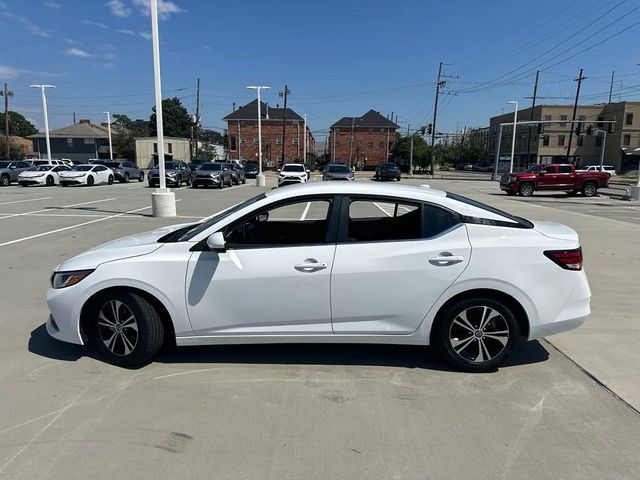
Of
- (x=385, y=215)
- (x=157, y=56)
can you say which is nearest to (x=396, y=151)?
(x=157, y=56)

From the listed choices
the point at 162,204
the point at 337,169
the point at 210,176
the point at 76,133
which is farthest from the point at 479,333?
the point at 76,133

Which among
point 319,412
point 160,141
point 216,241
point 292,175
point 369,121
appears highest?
point 369,121

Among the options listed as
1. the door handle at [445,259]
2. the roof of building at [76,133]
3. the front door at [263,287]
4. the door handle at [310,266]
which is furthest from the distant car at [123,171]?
the roof of building at [76,133]

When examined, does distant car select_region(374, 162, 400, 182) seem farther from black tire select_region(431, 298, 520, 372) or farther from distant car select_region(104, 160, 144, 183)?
black tire select_region(431, 298, 520, 372)

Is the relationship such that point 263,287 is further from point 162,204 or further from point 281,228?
point 162,204

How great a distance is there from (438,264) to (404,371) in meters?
0.97

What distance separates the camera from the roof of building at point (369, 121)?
3499 inches

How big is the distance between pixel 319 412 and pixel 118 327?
6.12 ft

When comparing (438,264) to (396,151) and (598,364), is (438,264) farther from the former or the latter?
(396,151)

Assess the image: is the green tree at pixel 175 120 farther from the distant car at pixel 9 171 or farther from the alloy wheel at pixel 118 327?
the alloy wheel at pixel 118 327

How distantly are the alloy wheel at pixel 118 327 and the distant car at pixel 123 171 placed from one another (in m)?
34.9

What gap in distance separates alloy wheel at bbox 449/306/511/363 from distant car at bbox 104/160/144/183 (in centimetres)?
3619

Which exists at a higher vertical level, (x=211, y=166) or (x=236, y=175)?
(x=211, y=166)

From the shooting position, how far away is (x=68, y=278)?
13.2 ft
